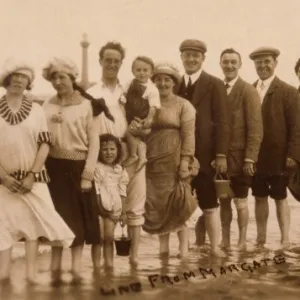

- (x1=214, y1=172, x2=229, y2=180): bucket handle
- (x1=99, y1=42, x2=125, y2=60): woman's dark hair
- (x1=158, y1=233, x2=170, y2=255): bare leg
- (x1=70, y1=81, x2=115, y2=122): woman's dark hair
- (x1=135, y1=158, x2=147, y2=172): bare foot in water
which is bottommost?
(x1=158, y1=233, x2=170, y2=255): bare leg

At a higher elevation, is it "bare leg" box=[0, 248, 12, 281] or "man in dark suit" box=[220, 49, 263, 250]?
"man in dark suit" box=[220, 49, 263, 250]

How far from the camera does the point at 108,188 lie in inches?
174

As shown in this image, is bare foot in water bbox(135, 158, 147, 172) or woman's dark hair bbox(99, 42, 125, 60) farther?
bare foot in water bbox(135, 158, 147, 172)

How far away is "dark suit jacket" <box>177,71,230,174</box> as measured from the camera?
5.08 meters

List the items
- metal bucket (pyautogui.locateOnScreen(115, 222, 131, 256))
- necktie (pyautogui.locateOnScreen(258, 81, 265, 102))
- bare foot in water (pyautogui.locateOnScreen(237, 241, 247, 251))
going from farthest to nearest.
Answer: necktie (pyautogui.locateOnScreen(258, 81, 265, 102))
bare foot in water (pyautogui.locateOnScreen(237, 241, 247, 251))
metal bucket (pyautogui.locateOnScreen(115, 222, 131, 256))

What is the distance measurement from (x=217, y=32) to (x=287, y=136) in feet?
3.77

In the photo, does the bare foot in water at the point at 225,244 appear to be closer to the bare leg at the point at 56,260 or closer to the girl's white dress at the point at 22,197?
the bare leg at the point at 56,260

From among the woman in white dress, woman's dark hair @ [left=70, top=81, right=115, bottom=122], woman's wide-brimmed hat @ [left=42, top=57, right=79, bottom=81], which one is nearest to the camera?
the woman in white dress

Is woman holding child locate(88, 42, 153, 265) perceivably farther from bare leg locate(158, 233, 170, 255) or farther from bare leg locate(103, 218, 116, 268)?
bare leg locate(158, 233, 170, 255)

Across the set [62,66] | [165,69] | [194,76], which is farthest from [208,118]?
[62,66]

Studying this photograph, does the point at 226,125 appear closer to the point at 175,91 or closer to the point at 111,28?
the point at 175,91

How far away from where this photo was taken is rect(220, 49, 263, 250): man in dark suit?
533 centimetres

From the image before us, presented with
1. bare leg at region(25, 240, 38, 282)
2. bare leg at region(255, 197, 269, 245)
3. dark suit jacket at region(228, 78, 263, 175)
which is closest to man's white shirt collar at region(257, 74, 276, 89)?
dark suit jacket at region(228, 78, 263, 175)

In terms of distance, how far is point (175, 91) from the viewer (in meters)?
5.12
